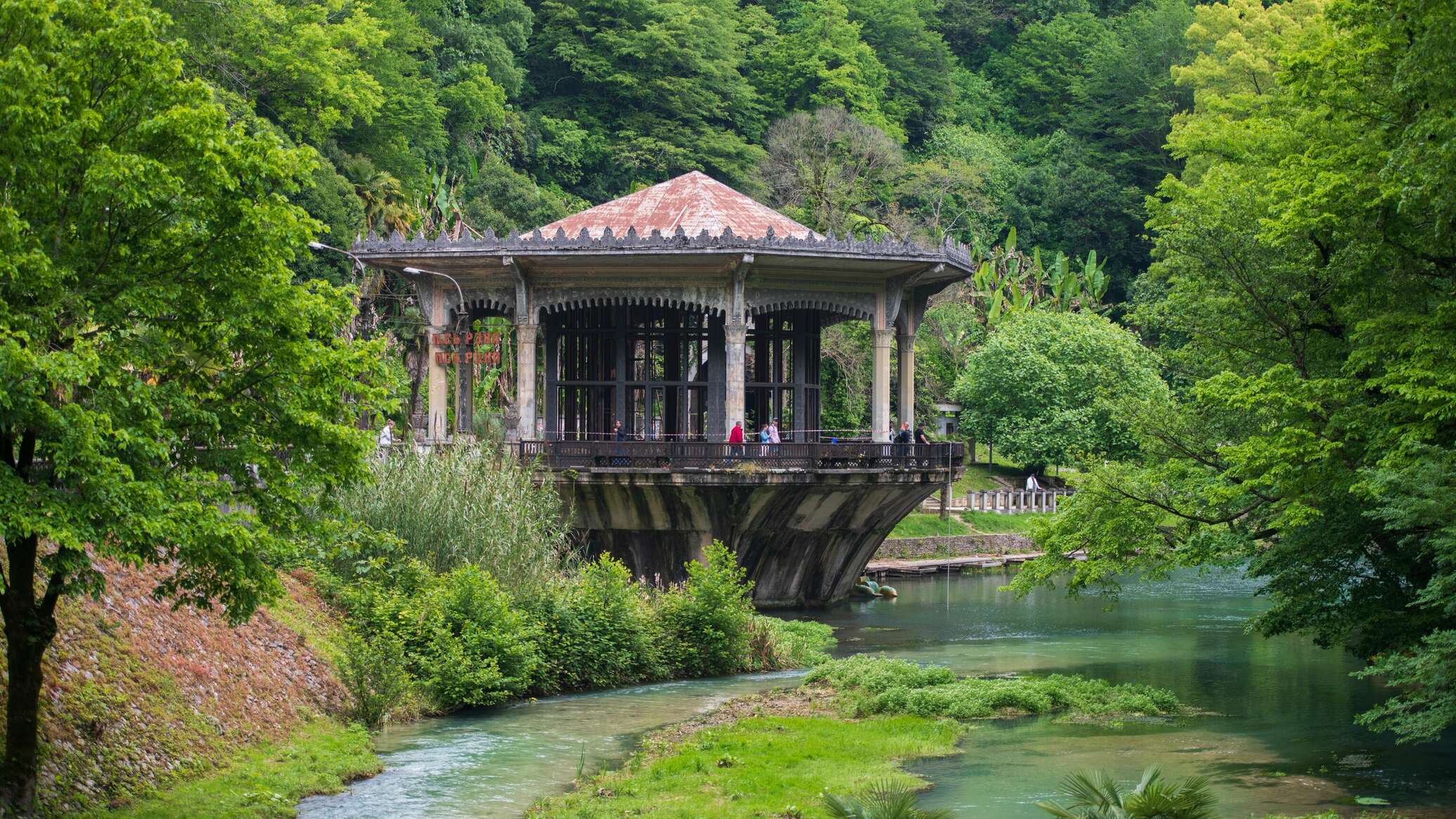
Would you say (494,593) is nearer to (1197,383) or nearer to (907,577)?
(1197,383)

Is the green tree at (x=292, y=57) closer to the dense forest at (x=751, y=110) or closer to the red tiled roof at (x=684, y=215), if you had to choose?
the dense forest at (x=751, y=110)

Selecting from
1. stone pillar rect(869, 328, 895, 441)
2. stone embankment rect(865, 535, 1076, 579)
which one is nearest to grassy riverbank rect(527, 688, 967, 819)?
stone pillar rect(869, 328, 895, 441)

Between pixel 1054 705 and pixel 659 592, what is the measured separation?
875 centimetres

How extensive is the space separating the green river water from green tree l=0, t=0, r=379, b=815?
4760 mm

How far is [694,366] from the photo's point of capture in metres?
43.1

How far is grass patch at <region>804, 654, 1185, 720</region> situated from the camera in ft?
84.7

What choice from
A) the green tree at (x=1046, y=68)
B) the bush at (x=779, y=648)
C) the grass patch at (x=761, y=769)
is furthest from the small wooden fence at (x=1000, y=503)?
the green tree at (x=1046, y=68)

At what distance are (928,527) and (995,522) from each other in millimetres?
3589

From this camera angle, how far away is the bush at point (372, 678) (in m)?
23.6

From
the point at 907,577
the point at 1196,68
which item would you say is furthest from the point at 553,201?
the point at 1196,68

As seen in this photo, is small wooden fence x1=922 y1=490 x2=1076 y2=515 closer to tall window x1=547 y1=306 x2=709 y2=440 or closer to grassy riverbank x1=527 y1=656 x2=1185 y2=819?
tall window x1=547 y1=306 x2=709 y2=440

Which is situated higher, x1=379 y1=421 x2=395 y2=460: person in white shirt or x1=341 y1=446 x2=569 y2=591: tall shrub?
x1=379 y1=421 x2=395 y2=460: person in white shirt

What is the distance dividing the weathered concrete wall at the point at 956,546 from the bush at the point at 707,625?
26.8m

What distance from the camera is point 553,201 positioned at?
234 ft
